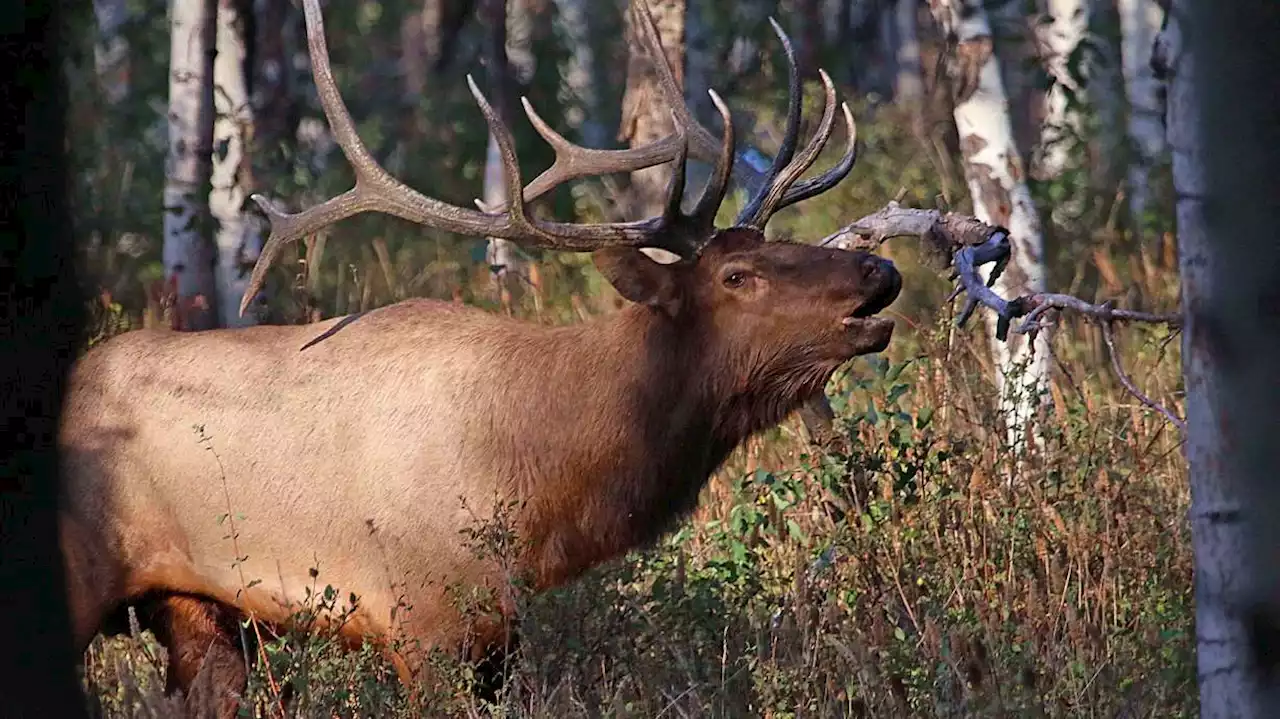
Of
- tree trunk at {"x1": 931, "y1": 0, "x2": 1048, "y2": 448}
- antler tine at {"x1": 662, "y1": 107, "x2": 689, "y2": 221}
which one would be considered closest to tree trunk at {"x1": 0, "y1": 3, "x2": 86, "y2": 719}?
antler tine at {"x1": 662, "y1": 107, "x2": 689, "y2": 221}

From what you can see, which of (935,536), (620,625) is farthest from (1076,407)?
(620,625)

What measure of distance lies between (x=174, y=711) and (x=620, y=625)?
1.50 meters

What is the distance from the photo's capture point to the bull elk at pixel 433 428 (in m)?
5.41

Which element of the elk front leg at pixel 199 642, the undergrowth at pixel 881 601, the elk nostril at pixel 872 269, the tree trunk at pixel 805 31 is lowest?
the elk front leg at pixel 199 642

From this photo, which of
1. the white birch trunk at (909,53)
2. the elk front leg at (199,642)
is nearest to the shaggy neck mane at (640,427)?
the elk front leg at (199,642)

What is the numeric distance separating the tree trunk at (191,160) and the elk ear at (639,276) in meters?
3.43

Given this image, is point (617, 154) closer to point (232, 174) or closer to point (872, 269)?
point (872, 269)

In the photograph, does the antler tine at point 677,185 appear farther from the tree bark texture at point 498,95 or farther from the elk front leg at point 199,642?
the tree bark texture at point 498,95

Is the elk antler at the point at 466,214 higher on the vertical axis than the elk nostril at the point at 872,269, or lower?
higher

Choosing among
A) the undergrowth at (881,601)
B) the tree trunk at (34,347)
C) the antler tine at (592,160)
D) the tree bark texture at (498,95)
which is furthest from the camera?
the tree bark texture at (498,95)

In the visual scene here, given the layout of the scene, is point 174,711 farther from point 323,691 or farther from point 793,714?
point 793,714

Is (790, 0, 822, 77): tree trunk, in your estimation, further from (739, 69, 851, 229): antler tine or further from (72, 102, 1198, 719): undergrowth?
(739, 69, 851, 229): antler tine

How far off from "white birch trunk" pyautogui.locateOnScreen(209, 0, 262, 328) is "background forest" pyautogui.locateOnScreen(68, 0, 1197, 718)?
17 mm

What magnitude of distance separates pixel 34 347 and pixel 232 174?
6368 mm
